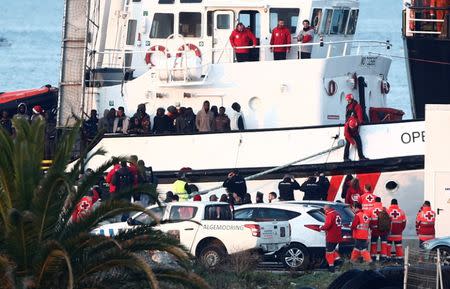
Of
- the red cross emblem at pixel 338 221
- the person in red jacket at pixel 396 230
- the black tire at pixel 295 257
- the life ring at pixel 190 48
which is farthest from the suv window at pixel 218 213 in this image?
the life ring at pixel 190 48

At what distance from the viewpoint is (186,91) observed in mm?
27797

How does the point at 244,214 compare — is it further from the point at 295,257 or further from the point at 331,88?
the point at 331,88

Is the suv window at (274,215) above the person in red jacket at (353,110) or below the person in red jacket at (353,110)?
below

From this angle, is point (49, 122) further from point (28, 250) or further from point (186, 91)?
point (28, 250)

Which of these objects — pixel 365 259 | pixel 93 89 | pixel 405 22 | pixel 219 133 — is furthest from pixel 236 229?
pixel 405 22

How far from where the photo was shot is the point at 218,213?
22.6 metres

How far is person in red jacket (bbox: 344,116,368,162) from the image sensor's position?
85.7 ft

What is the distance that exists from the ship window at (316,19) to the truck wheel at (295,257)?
6.87 metres

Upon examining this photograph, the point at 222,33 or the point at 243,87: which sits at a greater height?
the point at 222,33

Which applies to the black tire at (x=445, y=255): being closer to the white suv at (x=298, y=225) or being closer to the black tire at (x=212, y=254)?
the white suv at (x=298, y=225)

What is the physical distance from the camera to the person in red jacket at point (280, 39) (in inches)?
1087

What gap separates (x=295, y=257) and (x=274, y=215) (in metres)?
0.77

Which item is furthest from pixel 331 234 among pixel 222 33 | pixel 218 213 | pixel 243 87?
pixel 222 33

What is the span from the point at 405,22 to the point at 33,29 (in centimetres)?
9174
